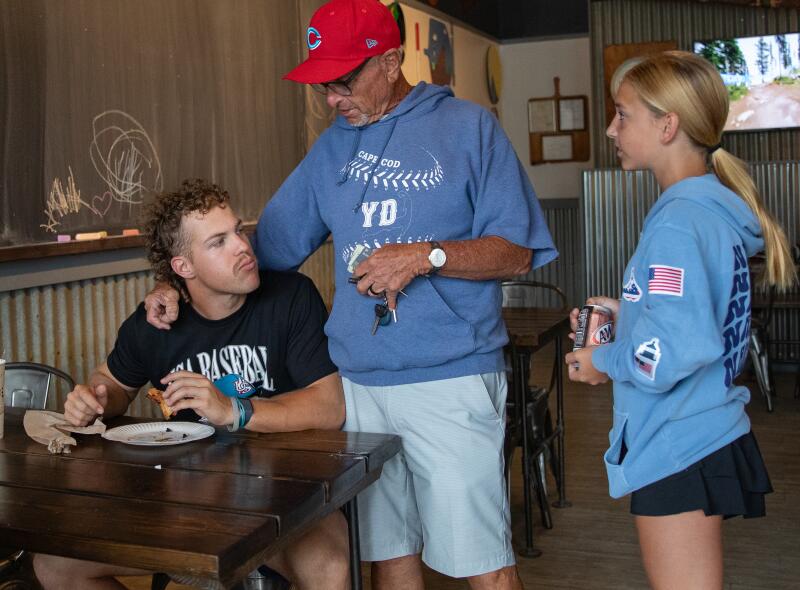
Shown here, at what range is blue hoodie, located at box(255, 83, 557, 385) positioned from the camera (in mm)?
2027

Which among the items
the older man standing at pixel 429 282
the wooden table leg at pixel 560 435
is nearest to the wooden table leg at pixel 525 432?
the wooden table leg at pixel 560 435

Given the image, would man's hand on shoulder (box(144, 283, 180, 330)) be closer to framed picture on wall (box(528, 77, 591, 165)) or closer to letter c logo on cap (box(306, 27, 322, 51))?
letter c logo on cap (box(306, 27, 322, 51))

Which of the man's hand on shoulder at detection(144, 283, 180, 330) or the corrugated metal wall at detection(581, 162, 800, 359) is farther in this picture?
the corrugated metal wall at detection(581, 162, 800, 359)

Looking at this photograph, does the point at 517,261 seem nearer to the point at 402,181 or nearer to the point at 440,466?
the point at 402,181

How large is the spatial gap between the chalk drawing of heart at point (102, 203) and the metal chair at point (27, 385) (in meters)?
1.10

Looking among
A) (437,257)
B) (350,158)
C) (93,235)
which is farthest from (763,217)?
(93,235)

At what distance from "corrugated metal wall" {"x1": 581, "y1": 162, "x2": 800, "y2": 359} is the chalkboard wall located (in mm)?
3055

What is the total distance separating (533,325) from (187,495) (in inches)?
89.8

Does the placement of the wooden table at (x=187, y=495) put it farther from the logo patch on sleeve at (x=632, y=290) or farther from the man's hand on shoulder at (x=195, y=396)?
the logo patch on sleeve at (x=632, y=290)

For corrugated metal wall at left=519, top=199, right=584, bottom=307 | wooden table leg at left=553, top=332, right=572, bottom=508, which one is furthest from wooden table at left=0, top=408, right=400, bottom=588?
corrugated metal wall at left=519, top=199, right=584, bottom=307

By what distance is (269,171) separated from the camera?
5.02 m

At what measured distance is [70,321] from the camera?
3568mm

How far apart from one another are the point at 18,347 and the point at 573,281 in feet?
21.8

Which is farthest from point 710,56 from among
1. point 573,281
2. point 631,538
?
point 631,538
